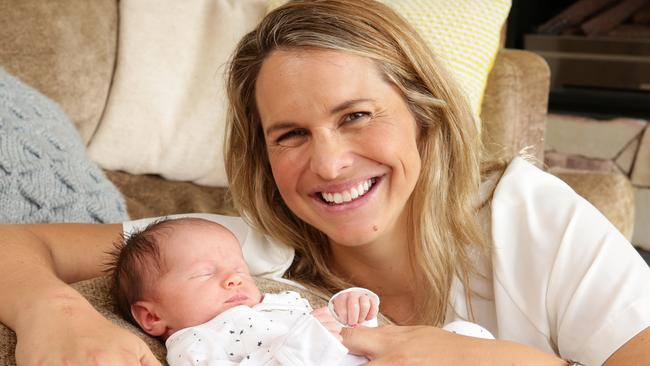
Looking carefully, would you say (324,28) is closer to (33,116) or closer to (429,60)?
(429,60)

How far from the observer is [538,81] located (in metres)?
2.42

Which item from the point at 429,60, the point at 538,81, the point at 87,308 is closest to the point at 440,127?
the point at 429,60

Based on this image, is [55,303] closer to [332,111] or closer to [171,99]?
[332,111]

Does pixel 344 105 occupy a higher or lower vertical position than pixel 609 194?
higher

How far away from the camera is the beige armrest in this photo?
234cm

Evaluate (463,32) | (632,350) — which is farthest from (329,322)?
(463,32)

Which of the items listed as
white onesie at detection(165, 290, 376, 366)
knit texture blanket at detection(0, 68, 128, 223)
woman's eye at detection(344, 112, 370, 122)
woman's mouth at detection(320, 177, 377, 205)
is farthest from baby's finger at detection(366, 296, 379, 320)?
knit texture blanket at detection(0, 68, 128, 223)

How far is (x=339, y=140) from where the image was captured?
144 centimetres

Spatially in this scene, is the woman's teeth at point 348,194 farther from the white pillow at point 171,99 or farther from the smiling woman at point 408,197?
the white pillow at point 171,99

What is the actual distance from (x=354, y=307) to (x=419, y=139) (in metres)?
0.46

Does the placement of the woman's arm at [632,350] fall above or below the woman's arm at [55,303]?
below

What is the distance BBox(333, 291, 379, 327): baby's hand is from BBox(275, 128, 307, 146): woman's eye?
31cm

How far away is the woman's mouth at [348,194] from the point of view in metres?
1.47

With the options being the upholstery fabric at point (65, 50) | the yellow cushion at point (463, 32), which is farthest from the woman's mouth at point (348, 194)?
the upholstery fabric at point (65, 50)
